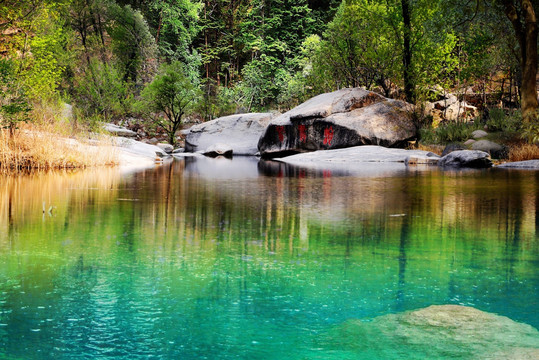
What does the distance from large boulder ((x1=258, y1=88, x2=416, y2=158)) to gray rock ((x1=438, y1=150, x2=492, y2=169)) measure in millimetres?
4525

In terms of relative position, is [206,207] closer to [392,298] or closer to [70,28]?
[392,298]

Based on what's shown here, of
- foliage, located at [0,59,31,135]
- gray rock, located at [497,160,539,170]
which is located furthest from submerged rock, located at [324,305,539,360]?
gray rock, located at [497,160,539,170]

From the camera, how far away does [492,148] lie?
2139cm

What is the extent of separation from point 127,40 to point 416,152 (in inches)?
1107

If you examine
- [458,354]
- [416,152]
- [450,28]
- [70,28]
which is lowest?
[458,354]

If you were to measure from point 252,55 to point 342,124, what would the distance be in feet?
93.9

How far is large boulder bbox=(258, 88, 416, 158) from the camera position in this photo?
2372cm

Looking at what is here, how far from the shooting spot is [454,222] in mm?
6844

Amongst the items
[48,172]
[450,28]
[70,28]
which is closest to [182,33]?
[70,28]

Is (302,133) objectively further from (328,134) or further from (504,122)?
(504,122)

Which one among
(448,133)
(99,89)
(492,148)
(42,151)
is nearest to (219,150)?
(99,89)

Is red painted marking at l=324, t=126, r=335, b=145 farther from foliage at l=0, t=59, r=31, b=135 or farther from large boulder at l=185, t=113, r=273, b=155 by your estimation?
foliage at l=0, t=59, r=31, b=135

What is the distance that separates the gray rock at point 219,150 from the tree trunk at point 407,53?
34.0 ft

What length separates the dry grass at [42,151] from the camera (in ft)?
46.3
